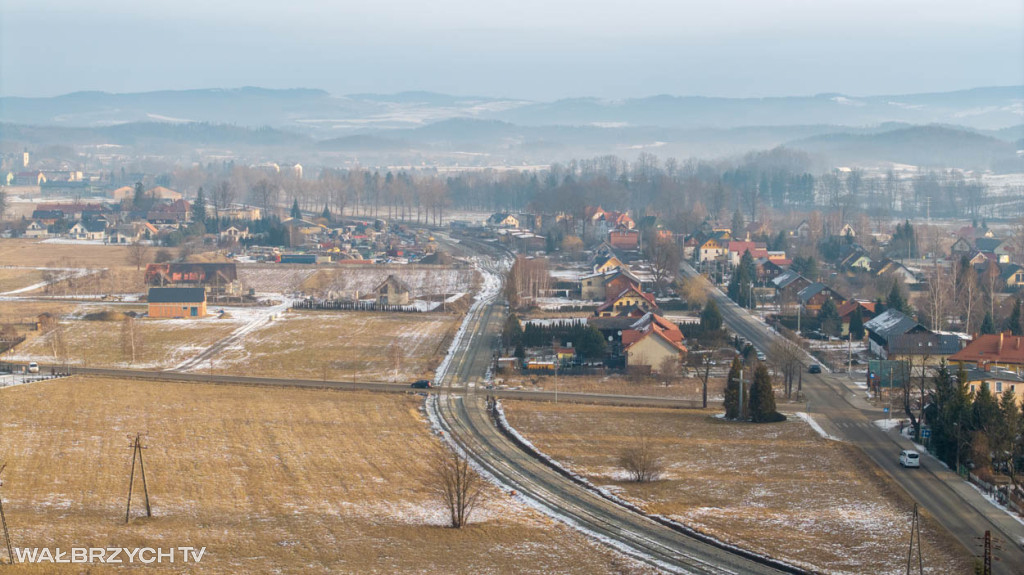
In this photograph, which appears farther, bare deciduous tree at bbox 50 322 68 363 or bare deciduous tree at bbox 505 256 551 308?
bare deciduous tree at bbox 505 256 551 308

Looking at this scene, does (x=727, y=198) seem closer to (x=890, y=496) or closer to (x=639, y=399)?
(x=639, y=399)

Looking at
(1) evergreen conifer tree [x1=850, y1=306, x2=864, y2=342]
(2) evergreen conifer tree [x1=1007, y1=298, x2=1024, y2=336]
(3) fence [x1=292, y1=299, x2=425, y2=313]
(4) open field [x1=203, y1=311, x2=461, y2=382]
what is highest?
(2) evergreen conifer tree [x1=1007, y1=298, x2=1024, y2=336]

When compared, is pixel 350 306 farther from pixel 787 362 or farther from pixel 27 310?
pixel 787 362

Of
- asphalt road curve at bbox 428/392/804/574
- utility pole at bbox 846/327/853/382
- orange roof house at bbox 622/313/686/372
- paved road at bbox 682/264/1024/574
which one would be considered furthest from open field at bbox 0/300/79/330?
utility pole at bbox 846/327/853/382

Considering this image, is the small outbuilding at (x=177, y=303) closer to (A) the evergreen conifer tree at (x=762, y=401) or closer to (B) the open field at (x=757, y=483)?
(B) the open field at (x=757, y=483)

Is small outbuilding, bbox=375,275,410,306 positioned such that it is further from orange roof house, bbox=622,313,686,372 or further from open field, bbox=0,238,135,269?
open field, bbox=0,238,135,269

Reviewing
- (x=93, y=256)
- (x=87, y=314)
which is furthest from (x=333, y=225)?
(x=87, y=314)

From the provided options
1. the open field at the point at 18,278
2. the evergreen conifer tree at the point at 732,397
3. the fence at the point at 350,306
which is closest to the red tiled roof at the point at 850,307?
the evergreen conifer tree at the point at 732,397
